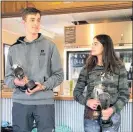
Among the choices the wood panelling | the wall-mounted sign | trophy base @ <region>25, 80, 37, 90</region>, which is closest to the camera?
trophy base @ <region>25, 80, 37, 90</region>

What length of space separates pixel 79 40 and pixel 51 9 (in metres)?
1.38

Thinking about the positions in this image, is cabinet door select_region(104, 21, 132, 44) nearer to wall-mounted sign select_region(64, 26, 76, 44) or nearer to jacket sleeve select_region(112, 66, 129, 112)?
wall-mounted sign select_region(64, 26, 76, 44)


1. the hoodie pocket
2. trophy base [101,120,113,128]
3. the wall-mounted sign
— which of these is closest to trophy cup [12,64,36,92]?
the hoodie pocket

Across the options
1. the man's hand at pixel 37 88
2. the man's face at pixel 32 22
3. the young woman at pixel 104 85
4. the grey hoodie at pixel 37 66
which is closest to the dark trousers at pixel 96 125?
the young woman at pixel 104 85

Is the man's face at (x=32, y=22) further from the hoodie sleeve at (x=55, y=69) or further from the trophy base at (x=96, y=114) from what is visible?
the trophy base at (x=96, y=114)

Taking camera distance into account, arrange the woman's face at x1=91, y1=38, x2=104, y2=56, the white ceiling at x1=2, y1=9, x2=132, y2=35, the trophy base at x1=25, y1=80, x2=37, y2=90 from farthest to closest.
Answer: the white ceiling at x1=2, y1=9, x2=132, y2=35 → the woman's face at x1=91, y1=38, x2=104, y2=56 → the trophy base at x1=25, y1=80, x2=37, y2=90

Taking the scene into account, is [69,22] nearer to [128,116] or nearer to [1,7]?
[1,7]

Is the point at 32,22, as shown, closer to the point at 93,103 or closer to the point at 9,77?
the point at 9,77

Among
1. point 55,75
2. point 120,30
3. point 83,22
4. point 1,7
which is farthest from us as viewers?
point 83,22

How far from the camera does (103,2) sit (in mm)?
3037

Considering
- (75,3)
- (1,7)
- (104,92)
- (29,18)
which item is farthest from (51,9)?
(104,92)

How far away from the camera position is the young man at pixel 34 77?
1.63 metres

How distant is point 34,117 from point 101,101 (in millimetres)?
425

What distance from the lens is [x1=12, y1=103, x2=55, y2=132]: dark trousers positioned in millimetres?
1625
